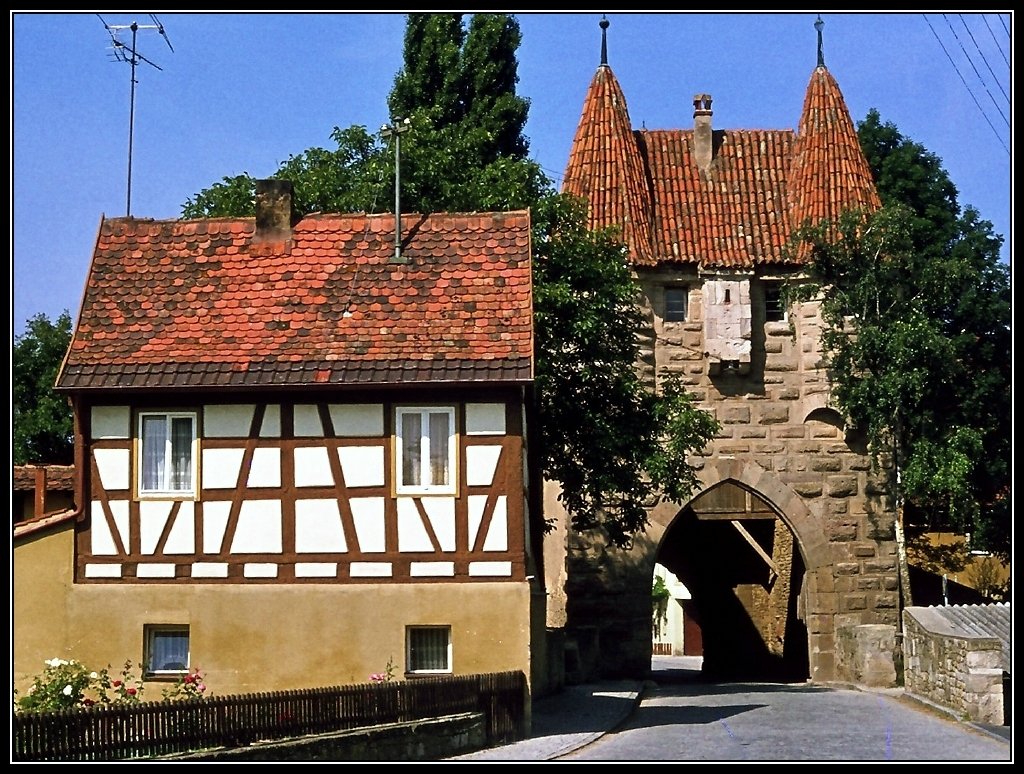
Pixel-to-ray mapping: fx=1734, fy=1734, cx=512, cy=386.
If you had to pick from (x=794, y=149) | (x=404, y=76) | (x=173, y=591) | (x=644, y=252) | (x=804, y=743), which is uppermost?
(x=404, y=76)

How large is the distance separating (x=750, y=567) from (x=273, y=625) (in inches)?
1062

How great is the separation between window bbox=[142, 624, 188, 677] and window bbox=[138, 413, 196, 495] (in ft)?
5.37

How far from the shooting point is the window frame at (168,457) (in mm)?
20656

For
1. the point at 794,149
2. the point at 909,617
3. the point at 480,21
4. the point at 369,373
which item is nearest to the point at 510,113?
the point at 480,21

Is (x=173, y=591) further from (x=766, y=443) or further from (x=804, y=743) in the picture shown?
(x=766, y=443)

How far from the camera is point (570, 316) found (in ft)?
83.9

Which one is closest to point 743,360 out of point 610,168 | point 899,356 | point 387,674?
point 899,356

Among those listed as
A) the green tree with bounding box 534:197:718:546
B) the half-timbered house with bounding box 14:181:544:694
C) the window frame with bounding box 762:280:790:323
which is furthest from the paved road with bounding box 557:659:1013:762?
the window frame with bounding box 762:280:790:323

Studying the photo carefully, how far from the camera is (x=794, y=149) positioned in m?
35.9

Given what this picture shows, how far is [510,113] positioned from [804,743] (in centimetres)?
2514

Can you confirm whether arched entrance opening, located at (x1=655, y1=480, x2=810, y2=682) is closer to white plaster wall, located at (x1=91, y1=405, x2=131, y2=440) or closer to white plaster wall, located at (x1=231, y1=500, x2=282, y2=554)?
white plaster wall, located at (x1=231, y1=500, x2=282, y2=554)

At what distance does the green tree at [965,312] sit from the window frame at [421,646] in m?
14.0

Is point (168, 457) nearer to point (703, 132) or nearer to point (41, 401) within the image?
point (703, 132)

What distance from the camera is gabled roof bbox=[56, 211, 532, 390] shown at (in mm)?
20406
